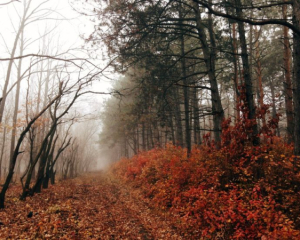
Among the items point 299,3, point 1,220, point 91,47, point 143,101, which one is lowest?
point 1,220

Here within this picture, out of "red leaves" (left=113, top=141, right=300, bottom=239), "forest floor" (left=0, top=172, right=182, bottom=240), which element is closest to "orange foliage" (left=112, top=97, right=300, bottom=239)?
"red leaves" (left=113, top=141, right=300, bottom=239)

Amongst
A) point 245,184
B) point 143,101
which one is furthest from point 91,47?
point 245,184

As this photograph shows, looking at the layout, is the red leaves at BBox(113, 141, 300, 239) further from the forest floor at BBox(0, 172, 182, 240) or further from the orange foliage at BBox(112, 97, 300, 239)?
the forest floor at BBox(0, 172, 182, 240)

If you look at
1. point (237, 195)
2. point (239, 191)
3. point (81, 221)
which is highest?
point (239, 191)

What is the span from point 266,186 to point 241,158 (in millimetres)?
1168

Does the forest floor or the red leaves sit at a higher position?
the red leaves

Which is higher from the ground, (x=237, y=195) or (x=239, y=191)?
(x=239, y=191)

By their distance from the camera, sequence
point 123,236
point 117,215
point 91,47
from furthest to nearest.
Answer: point 91,47, point 117,215, point 123,236

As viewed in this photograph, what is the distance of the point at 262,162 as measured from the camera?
19.7ft

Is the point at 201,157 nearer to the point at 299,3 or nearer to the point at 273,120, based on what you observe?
the point at 273,120

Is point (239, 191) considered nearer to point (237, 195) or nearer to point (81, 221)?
point (237, 195)

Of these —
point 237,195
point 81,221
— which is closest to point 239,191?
point 237,195

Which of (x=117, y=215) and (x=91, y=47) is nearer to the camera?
(x=117, y=215)

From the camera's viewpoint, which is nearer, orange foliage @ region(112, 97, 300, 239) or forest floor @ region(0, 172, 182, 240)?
orange foliage @ region(112, 97, 300, 239)
